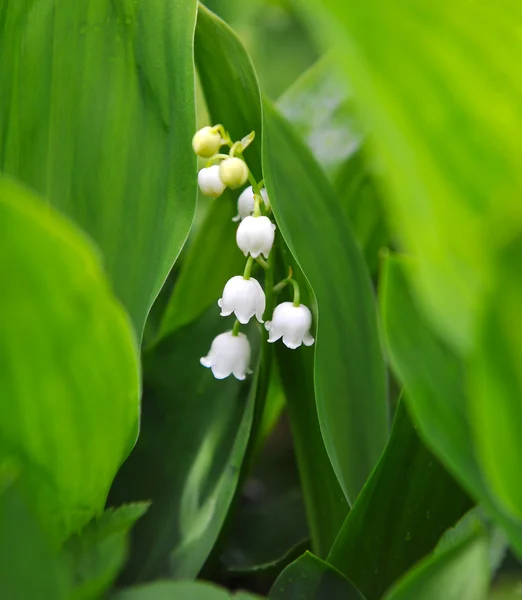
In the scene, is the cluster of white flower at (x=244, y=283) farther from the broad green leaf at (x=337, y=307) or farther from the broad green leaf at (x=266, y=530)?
the broad green leaf at (x=266, y=530)

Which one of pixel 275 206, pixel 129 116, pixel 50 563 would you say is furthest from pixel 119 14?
pixel 50 563

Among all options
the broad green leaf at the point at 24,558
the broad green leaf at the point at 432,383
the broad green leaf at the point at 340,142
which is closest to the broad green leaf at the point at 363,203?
the broad green leaf at the point at 340,142

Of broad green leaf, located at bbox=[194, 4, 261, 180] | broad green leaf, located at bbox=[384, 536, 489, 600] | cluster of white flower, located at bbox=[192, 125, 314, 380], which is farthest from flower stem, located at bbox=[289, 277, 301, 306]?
broad green leaf, located at bbox=[384, 536, 489, 600]

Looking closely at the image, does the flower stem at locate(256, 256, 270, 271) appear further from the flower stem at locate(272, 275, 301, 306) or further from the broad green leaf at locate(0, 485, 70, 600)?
the broad green leaf at locate(0, 485, 70, 600)

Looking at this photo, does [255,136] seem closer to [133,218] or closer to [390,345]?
[133,218]

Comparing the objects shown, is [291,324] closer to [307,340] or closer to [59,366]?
[307,340]
